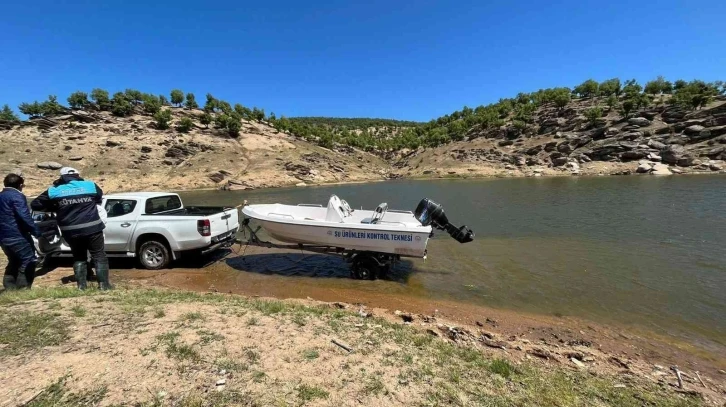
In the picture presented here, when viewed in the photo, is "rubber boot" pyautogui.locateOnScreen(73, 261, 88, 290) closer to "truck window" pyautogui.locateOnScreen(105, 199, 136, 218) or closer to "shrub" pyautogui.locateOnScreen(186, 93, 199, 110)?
"truck window" pyautogui.locateOnScreen(105, 199, 136, 218)

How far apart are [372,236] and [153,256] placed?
6447 mm

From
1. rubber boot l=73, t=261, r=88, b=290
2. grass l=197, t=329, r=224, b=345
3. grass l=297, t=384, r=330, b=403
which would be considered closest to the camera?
grass l=297, t=384, r=330, b=403

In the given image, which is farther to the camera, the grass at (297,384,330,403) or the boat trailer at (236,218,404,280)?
the boat trailer at (236,218,404,280)

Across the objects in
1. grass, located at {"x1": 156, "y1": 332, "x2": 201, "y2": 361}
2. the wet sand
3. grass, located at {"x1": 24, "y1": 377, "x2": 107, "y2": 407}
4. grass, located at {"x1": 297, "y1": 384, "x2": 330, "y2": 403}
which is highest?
grass, located at {"x1": 24, "y1": 377, "x2": 107, "y2": 407}

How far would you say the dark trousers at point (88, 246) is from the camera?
6.43 meters

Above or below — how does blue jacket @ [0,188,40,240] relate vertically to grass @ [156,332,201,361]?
above

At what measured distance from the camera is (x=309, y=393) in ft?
11.0

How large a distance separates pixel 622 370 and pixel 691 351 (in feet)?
6.91

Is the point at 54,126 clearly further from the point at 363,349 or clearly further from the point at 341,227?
the point at 363,349

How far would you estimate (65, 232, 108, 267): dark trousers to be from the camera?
6.43 m

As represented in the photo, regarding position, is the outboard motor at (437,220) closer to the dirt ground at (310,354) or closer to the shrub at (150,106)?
the dirt ground at (310,354)

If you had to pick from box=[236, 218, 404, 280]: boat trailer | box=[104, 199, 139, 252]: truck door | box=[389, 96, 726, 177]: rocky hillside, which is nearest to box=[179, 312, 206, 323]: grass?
box=[236, 218, 404, 280]: boat trailer

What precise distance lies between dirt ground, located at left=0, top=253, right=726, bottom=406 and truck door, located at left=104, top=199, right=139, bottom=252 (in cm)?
371

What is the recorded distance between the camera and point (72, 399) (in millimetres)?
3006
